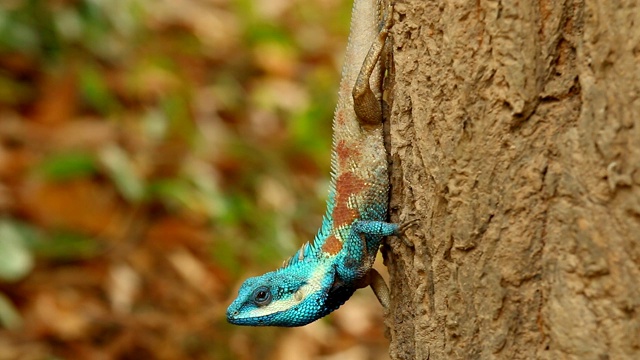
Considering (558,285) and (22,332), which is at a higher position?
(22,332)

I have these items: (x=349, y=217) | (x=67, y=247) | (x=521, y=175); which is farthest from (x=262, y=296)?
(x=67, y=247)

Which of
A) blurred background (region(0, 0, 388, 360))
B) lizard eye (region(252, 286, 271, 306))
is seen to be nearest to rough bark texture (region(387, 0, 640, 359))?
lizard eye (region(252, 286, 271, 306))

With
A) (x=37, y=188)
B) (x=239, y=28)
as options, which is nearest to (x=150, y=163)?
(x=37, y=188)

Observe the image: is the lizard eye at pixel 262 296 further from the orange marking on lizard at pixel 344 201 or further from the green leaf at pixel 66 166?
the green leaf at pixel 66 166

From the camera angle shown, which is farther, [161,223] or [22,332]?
[161,223]

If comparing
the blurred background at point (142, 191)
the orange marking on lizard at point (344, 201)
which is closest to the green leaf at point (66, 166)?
the blurred background at point (142, 191)

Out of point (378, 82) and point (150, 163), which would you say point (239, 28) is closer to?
point (150, 163)
